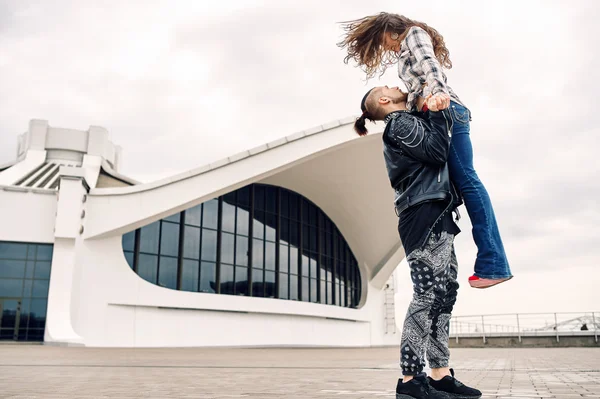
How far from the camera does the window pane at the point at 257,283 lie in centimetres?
2453

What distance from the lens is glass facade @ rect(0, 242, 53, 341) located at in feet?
58.6

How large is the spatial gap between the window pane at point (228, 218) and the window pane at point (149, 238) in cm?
337

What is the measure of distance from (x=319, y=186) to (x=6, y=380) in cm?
2397

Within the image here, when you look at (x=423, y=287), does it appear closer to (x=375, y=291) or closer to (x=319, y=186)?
(x=319, y=186)

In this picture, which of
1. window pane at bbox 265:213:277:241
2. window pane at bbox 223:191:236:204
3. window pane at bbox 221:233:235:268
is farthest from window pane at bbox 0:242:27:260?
window pane at bbox 265:213:277:241

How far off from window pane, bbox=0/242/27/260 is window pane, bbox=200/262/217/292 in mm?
6965

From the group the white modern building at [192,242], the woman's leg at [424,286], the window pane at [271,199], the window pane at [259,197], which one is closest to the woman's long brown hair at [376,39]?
the woman's leg at [424,286]

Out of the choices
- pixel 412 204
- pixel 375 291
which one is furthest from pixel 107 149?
pixel 412 204

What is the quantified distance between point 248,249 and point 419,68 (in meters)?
22.5

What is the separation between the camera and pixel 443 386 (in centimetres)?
249

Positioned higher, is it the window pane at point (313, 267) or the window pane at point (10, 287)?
the window pane at point (313, 267)

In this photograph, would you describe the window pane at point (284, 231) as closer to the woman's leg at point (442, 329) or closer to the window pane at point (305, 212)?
the window pane at point (305, 212)

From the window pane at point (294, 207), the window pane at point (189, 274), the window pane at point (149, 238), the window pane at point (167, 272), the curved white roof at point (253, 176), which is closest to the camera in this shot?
the curved white roof at point (253, 176)

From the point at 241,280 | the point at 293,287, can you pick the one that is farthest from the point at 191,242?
the point at 293,287
